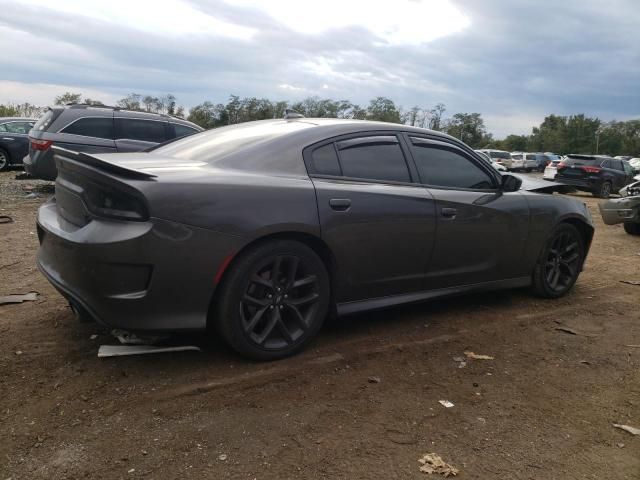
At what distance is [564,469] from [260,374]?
1621mm

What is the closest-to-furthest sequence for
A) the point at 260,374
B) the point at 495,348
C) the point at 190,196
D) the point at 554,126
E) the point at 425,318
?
the point at 190,196
the point at 260,374
the point at 495,348
the point at 425,318
the point at 554,126

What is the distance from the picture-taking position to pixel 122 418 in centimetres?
260

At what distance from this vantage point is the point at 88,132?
33.1 ft

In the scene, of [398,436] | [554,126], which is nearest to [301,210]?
[398,436]

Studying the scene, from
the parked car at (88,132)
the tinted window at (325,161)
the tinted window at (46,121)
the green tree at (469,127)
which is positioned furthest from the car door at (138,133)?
the green tree at (469,127)

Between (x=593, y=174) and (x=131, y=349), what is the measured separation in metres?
19.4

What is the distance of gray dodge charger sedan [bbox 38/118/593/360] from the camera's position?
2.80 m

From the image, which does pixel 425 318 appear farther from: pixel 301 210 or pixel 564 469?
pixel 564 469

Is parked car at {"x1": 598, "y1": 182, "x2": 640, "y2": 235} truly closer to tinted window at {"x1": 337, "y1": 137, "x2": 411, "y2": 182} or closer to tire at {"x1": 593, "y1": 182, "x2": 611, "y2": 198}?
tinted window at {"x1": 337, "y1": 137, "x2": 411, "y2": 182}

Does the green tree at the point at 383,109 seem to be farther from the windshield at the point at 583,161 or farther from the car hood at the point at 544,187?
the car hood at the point at 544,187

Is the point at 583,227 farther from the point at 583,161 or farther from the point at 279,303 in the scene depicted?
the point at 583,161

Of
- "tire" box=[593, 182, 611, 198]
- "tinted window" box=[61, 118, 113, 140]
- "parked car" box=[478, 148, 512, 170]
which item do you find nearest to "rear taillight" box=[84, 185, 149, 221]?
"tinted window" box=[61, 118, 113, 140]

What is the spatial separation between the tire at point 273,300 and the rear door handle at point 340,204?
329mm

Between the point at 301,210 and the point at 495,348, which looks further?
the point at 495,348
